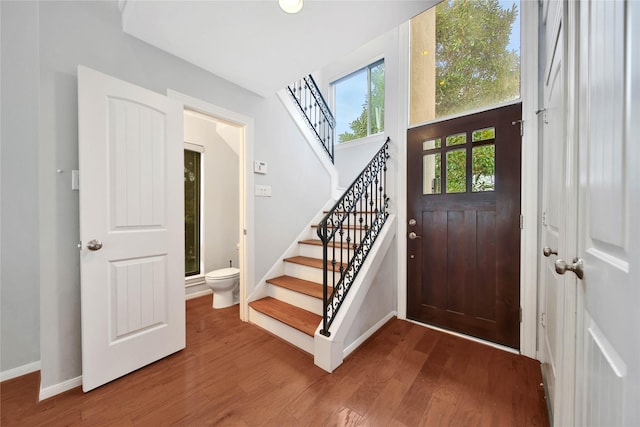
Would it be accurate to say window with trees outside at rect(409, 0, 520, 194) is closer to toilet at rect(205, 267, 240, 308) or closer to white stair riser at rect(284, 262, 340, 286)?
white stair riser at rect(284, 262, 340, 286)

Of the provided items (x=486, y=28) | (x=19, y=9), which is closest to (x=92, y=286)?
(x=19, y=9)

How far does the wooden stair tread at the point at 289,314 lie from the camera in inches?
78.2

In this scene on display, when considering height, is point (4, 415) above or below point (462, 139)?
below

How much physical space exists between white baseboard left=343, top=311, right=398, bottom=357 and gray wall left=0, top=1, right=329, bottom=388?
192 cm

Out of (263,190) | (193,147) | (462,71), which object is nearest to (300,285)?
(263,190)

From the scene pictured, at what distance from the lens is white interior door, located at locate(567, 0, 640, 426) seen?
0.49 meters

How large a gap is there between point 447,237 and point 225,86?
269 cm

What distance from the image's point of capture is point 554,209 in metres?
1.34

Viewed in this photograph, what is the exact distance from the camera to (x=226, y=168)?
3641 millimetres

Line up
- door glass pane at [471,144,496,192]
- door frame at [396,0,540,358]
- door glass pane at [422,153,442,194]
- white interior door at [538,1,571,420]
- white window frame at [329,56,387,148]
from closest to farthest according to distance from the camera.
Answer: white interior door at [538,1,571,420], door frame at [396,0,540,358], door glass pane at [471,144,496,192], door glass pane at [422,153,442,194], white window frame at [329,56,387,148]

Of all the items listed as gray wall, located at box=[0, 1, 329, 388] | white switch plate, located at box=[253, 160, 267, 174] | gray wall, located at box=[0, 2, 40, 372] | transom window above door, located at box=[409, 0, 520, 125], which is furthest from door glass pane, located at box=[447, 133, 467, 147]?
gray wall, located at box=[0, 2, 40, 372]

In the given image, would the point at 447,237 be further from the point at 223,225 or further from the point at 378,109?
the point at 223,225

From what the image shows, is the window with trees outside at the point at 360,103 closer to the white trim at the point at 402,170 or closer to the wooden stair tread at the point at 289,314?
the white trim at the point at 402,170

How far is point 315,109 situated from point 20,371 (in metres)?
4.02
